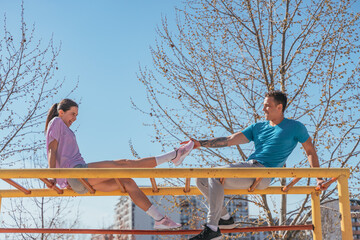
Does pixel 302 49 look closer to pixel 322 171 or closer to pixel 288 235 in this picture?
pixel 288 235

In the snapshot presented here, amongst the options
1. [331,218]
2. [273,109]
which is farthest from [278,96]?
[331,218]

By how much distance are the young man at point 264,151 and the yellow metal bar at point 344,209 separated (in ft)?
1.67

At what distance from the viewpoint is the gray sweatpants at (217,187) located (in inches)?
127

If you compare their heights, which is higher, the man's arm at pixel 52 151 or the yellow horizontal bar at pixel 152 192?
the man's arm at pixel 52 151

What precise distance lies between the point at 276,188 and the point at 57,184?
6.46 ft

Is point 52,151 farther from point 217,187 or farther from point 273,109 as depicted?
point 273,109

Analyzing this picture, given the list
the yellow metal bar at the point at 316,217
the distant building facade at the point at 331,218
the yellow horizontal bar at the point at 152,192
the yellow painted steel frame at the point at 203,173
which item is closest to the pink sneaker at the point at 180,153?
the yellow horizontal bar at the point at 152,192

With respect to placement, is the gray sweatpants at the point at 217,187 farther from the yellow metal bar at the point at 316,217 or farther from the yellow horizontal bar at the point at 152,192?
the yellow metal bar at the point at 316,217

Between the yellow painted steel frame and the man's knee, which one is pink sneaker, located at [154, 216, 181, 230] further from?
the yellow painted steel frame

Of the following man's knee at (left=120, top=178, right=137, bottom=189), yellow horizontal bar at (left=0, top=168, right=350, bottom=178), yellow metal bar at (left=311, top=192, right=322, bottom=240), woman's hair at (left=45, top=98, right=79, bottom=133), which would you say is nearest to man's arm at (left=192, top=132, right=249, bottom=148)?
man's knee at (left=120, top=178, right=137, bottom=189)

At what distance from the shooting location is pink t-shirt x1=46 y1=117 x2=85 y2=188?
→ 3.55m

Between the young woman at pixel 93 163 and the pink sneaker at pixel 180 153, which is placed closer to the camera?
the young woman at pixel 93 163

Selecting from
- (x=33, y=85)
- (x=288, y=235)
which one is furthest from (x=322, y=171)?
(x=33, y=85)

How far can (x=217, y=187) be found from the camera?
3.28 m
